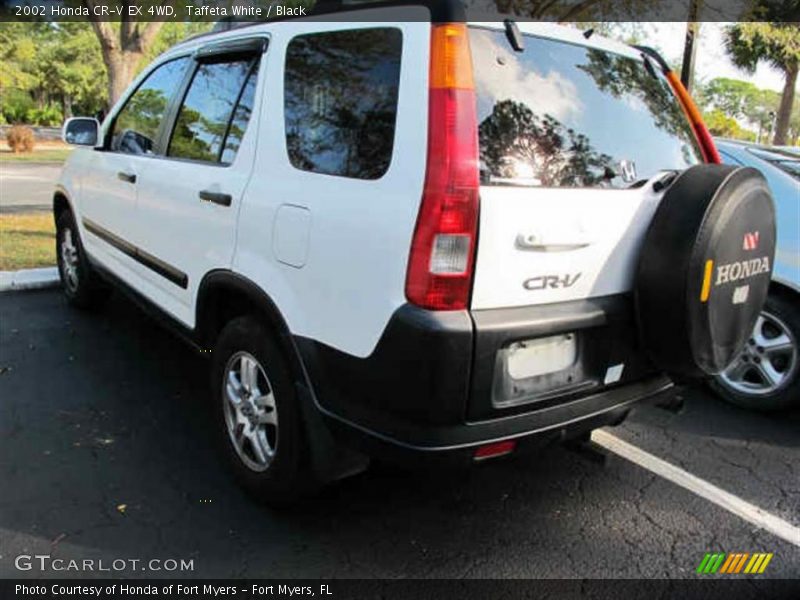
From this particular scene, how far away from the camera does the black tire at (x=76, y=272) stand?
4980 millimetres

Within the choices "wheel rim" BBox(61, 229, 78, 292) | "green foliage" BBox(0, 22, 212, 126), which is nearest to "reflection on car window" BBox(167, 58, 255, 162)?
"wheel rim" BBox(61, 229, 78, 292)

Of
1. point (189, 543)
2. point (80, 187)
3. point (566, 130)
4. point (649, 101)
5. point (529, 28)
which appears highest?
point (529, 28)

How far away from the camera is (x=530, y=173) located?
7.15 feet

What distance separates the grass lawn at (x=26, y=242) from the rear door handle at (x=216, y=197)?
442 centimetres

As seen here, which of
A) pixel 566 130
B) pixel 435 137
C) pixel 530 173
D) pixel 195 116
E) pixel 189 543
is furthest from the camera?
pixel 195 116

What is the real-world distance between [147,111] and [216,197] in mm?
1509

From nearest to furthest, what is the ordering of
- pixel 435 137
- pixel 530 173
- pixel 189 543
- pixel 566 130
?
pixel 435 137 → pixel 530 173 → pixel 566 130 → pixel 189 543

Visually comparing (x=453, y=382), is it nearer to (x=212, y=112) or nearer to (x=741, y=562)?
(x=741, y=562)

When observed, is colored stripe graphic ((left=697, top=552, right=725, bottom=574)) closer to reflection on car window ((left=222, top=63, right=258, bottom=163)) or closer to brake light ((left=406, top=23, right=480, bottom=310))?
brake light ((left=406, top=23, right=480, bottom=310))

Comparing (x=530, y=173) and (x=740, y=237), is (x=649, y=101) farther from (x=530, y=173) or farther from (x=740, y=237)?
(x=530, y=173)

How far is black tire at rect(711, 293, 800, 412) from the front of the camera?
12.2 feet

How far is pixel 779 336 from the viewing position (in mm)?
3822

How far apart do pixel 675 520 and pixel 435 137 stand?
6.46 feet

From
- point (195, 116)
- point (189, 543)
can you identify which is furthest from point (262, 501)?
point (195, 116)
